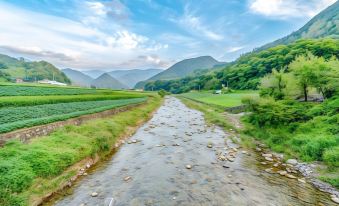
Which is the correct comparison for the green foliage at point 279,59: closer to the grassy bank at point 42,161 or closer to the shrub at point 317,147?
the shrub at point 317,147

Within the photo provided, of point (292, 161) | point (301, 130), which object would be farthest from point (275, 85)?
point (292, 161)

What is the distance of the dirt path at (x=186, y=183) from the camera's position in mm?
8688

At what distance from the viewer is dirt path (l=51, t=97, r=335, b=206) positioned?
8.69m

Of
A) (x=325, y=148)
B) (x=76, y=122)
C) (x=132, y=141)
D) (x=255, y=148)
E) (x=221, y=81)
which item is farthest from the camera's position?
(x=221, y=81)

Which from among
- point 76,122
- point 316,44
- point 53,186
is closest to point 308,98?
point 76,122

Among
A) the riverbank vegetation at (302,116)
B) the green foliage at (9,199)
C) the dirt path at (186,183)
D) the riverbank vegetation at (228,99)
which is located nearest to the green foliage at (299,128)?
the riverbank vegetation at (302,116)

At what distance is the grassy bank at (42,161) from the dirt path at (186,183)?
1088 millimetres

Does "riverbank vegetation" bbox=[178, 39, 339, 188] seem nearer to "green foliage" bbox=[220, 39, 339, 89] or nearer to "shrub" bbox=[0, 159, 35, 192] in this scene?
"shrub" bbox=[0, 159, 35, 192]

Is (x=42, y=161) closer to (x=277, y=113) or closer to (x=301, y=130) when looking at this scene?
(x=301, y=130)

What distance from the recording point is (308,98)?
25.1 meters

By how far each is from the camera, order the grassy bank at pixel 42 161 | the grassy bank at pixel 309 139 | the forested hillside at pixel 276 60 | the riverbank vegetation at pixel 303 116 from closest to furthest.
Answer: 1. the grassy bank at pixel 42 161
2. the grassy bank at pixel 309 139
3. the riverbank vegetation at pixel 303 116
4. the forested hillside at pixel 276 60

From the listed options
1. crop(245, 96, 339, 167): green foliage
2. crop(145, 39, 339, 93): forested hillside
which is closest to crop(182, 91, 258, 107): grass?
crop(245, 96, 339, 167): green foliage

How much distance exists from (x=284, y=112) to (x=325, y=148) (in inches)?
266

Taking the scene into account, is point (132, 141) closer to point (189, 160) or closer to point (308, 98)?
point (189, 160)
